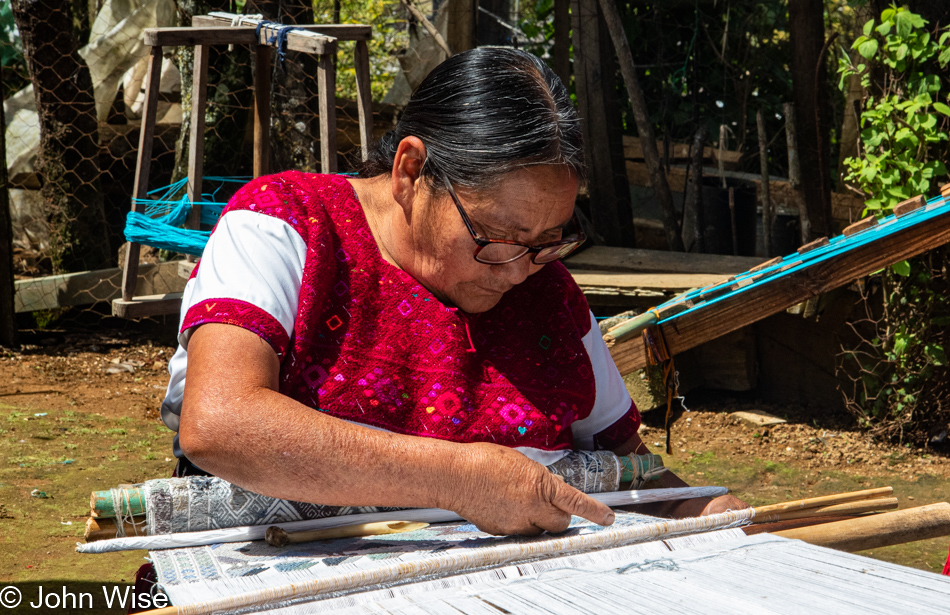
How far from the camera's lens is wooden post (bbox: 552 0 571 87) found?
5.59 meters

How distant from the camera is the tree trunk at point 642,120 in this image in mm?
4965

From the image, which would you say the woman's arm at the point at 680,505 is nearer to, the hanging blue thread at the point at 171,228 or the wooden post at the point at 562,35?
the hanging blue thread at the point at 171,228

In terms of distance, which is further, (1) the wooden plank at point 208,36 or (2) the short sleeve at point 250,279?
(1) the wooden plank at point 208,36

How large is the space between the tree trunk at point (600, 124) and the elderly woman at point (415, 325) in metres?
3.93

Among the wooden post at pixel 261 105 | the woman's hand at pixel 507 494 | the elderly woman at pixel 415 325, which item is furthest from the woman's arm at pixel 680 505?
the wooden post at pixel 261 105

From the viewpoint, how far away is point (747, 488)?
3.80 m

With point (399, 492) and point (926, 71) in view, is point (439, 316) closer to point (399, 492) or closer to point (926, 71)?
point (399, 492)

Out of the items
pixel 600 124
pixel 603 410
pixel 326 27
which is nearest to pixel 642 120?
pixel 600 124

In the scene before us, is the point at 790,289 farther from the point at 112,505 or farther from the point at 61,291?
the point at 61,291

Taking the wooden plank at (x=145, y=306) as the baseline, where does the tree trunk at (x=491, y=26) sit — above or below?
above

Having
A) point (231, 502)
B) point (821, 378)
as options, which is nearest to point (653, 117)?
point (821, 378)

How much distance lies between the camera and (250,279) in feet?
4.45

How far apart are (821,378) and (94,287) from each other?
186 inches

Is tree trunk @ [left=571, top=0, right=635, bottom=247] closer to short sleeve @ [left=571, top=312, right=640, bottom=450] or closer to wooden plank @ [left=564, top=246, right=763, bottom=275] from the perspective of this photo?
wooden plank @ [left=564, top=246, right=763, bottom=275]
